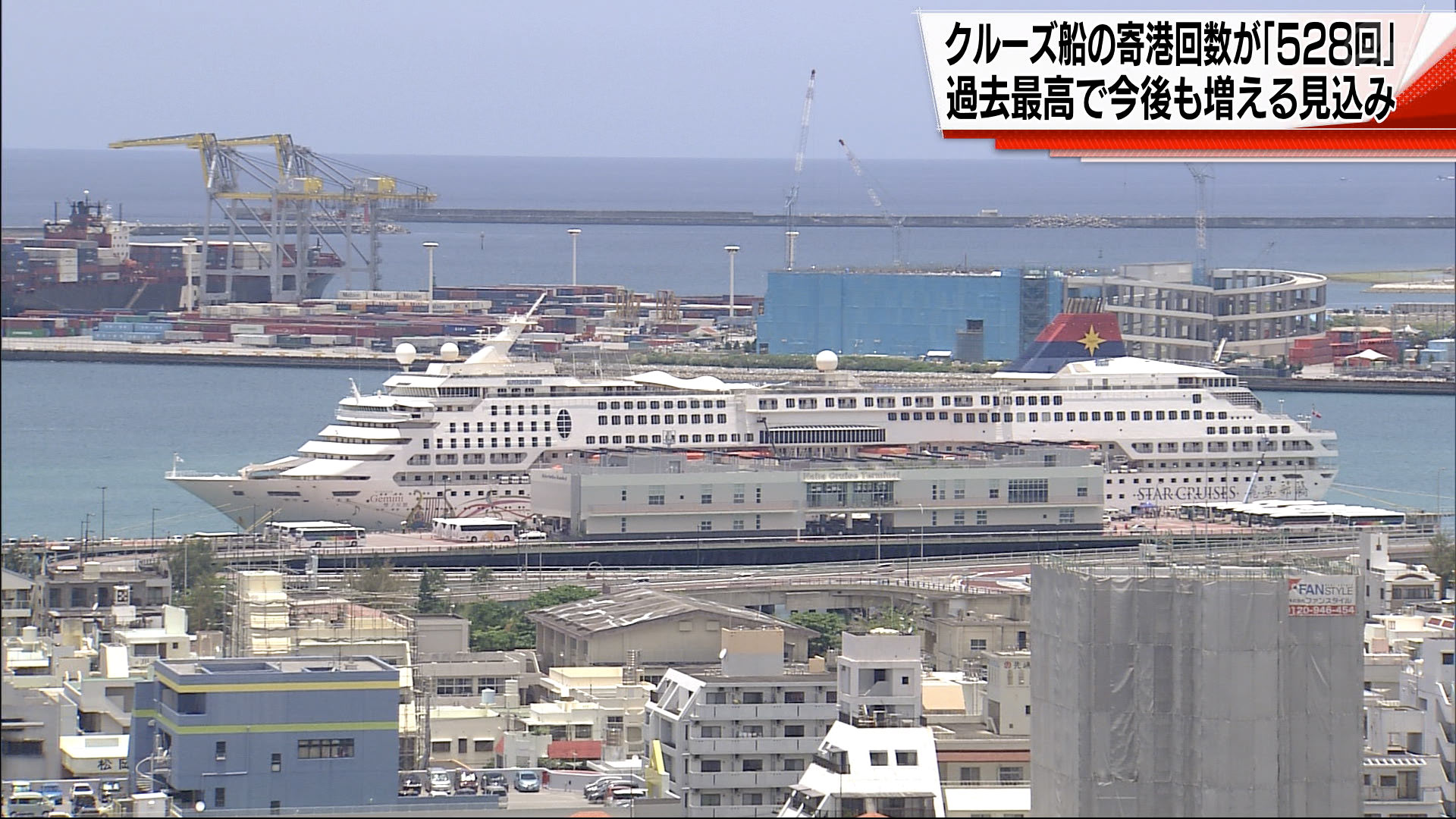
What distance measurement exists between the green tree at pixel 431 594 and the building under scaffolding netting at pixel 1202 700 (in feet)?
27.0

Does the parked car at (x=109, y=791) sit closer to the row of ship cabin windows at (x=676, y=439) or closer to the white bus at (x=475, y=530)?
the white bus at (x=475, y=530)

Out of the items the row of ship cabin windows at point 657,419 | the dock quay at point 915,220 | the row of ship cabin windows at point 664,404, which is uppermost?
the dock quay at point 915,220

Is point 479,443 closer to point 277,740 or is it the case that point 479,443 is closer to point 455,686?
point 455,686

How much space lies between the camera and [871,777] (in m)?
8.26

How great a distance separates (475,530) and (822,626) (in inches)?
258

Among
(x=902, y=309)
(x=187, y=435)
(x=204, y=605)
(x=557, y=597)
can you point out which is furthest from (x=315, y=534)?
(x=902, y=309)

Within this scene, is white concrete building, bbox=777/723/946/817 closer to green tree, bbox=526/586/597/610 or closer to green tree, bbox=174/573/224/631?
green tree, bbox=174/573/224/631

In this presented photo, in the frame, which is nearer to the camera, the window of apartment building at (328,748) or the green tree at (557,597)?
the window of apartment building at (328,748)

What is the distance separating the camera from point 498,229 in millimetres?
85188

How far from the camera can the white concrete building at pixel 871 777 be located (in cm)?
811

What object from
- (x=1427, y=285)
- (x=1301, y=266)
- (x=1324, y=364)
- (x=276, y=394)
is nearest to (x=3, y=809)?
(x=276, y=394)

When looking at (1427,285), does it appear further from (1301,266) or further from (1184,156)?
(1184,156)

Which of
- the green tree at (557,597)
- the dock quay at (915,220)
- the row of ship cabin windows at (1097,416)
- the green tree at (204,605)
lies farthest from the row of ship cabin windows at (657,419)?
the dock quay at (915,220)

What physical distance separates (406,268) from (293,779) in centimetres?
5776
